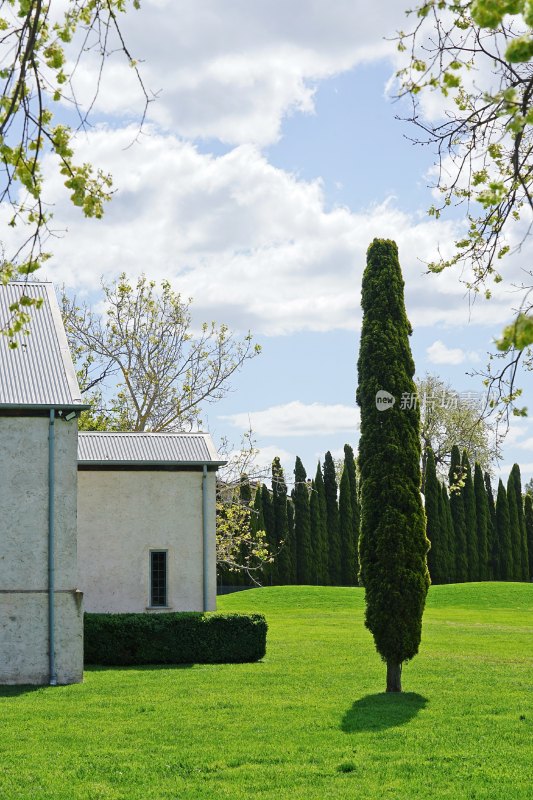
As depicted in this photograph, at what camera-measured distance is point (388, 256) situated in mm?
16359

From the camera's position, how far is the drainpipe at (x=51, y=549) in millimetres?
16516

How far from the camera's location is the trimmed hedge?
19.5 meters

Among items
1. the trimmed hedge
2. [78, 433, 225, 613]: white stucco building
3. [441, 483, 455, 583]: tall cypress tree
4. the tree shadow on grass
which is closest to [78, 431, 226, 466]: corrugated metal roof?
[78, 433, 225, 613]: white stucco building

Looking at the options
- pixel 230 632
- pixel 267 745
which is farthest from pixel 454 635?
pixel 267 745

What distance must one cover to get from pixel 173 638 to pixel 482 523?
30.5 metres

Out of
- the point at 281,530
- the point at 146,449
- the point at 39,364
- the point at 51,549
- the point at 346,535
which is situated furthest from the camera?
the point at 281,530

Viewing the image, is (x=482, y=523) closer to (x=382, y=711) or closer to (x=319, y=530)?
(x=319, y=530)

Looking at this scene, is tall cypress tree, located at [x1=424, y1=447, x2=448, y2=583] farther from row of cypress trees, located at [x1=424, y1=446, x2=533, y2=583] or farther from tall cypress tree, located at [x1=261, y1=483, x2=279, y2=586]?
tall cypress tree, located at [x1=261, y1=483, x2=279, y2=586]

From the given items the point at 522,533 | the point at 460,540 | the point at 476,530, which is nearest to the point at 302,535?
the point at 460,540

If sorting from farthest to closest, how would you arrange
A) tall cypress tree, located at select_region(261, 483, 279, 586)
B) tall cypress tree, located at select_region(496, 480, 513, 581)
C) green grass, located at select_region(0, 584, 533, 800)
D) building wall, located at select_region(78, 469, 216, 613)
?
tall cypress tree, located at select_region(496, 480, 513, 581) → tall cypress tree, located at select_region(261, 483, 279, 586) → building wall, located at select_region(78, 469, 216, 613) → green grass, located at select_region(0, 584, 533, 800)

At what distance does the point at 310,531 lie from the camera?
155ft

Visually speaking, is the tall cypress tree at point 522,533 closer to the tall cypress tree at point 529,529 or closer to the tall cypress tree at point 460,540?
the tall cypress tree at point 529,529

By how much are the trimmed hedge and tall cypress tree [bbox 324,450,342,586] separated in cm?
2719

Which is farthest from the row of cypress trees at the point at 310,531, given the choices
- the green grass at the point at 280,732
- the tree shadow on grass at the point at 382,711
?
the tree shadow on grass at the point at 382,711
